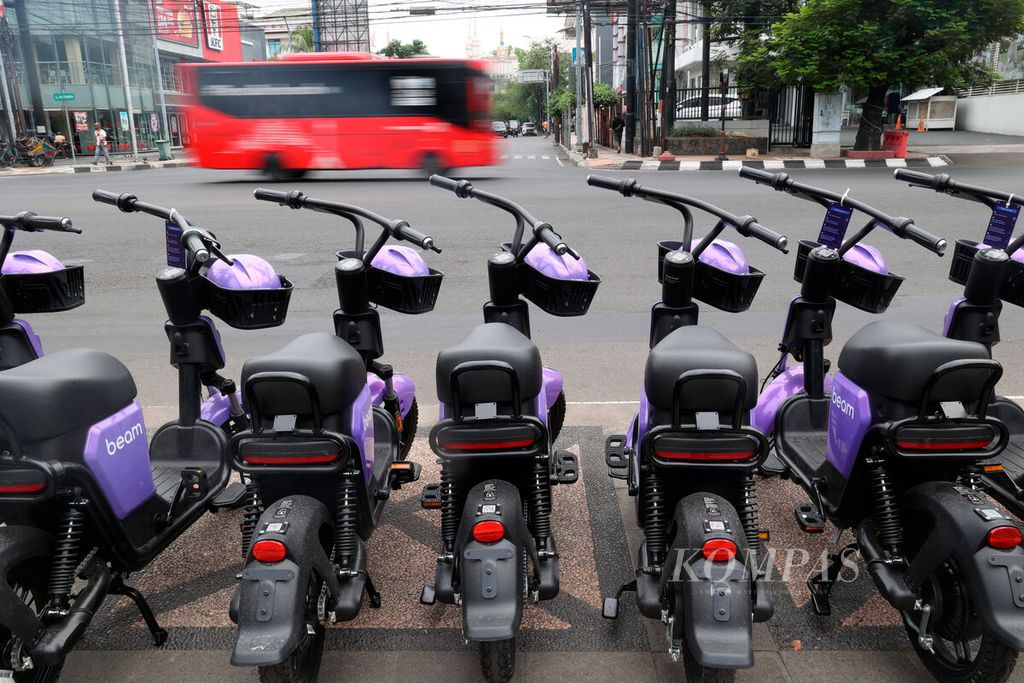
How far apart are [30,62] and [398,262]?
37.9 m

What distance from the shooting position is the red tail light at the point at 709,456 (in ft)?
7.33

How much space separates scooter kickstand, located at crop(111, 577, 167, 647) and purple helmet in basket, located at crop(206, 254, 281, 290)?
1.13 m

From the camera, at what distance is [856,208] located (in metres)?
3.10

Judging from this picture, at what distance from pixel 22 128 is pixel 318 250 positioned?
102 feet

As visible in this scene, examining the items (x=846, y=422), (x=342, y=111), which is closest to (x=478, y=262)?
(x=846, y=422)

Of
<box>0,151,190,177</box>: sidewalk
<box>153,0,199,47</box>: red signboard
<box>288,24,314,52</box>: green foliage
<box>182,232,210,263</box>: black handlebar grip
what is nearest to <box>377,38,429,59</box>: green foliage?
<box>288,24,314,52</box>: green foliage

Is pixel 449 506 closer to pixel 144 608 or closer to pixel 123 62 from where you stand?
pixel 144 608

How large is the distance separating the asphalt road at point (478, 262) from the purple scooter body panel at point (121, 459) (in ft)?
7.32

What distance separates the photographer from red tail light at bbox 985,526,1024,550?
198 centimetres

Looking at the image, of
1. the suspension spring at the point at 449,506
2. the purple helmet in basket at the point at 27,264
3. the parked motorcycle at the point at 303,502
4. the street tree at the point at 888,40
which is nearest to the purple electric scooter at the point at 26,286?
the purple helmet in basket at the point at 27,264

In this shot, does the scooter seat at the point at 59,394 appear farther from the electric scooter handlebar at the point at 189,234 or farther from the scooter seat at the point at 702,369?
the scooter seat at the point at 702,369

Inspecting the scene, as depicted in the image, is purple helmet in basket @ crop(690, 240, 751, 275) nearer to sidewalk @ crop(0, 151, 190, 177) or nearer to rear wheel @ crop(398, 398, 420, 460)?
rear wheel @ crop(398, 398, 420, 460)

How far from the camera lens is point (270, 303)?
9.95 ft

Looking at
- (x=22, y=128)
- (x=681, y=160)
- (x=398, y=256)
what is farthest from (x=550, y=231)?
(x=22, y=128)
